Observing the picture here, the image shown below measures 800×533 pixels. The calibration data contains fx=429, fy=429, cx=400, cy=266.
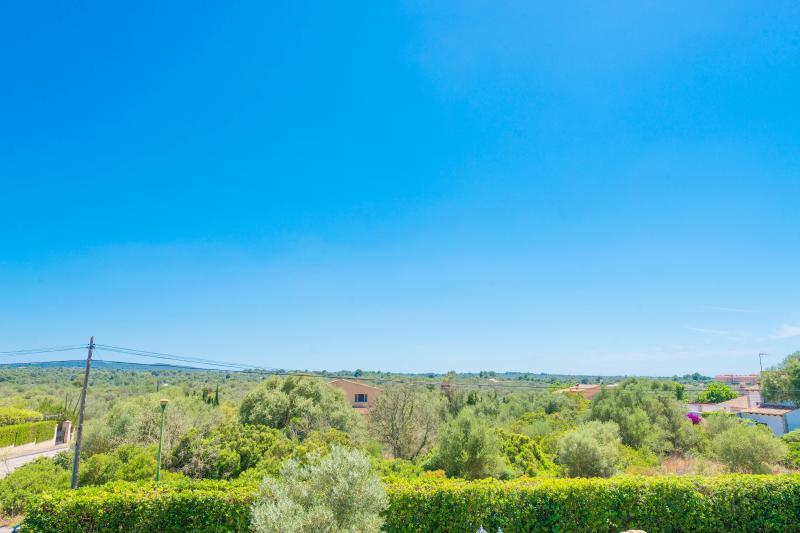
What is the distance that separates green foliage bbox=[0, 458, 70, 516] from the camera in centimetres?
1697

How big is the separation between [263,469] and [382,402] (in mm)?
15311

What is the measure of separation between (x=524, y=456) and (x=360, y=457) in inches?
692

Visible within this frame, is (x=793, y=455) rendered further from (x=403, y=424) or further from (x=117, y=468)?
(x=117, y=468)

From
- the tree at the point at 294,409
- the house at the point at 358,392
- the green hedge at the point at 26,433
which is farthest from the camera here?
the house at the point at 358,392

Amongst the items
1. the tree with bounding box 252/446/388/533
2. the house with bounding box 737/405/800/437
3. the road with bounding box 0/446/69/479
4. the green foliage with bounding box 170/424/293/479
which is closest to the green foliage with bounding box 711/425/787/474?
the house with bounding box 737/405/800/437

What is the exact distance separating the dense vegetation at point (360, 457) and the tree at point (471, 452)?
0.21ft

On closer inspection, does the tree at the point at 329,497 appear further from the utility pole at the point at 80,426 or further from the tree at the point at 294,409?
the tree at the point at 294,409

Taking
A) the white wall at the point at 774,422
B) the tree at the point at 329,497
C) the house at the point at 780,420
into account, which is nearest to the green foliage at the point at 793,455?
the house at the point at 780,420

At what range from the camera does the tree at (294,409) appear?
28906mm

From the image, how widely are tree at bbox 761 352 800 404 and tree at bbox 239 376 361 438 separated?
4638cm

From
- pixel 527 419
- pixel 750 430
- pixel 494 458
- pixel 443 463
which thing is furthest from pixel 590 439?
pixel 527 419

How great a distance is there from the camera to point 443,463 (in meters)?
21.4

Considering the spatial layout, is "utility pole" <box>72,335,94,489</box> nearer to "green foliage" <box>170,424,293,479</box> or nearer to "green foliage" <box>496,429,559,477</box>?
"green foliage" <box>170,424,293,479</box>

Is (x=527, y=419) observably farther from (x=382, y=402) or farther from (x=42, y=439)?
(x=42, y=439)
